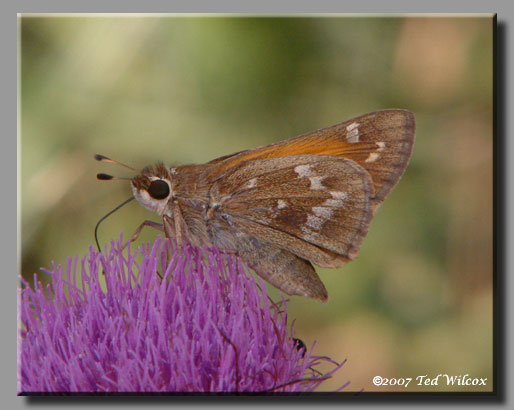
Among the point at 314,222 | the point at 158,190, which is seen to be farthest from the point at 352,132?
the point at 158,190

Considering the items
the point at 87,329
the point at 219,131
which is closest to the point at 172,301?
the point at 87,329

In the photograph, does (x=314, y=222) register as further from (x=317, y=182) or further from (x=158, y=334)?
(x=158, y=334)

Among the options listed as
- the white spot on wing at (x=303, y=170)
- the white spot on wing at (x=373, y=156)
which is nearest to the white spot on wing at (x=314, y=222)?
the white spot on wing at (x=303, y=170)

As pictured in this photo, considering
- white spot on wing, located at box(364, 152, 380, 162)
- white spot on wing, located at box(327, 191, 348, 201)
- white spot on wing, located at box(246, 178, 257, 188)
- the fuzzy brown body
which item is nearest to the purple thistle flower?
the fuzzy brown body

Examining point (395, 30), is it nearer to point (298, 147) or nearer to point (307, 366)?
point (298, 147)

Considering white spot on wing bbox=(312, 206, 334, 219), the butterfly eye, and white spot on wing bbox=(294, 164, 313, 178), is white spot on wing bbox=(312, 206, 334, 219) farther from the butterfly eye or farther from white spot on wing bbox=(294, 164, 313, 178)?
the butterfly eye

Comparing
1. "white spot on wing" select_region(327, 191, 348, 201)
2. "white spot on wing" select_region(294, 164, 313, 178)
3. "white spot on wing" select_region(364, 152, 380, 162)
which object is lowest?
"white spot on wing" select_region(327, 191, 348, 201)

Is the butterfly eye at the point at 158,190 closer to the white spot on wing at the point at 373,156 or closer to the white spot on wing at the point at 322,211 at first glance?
the white spot on wing at the point at 322,211
